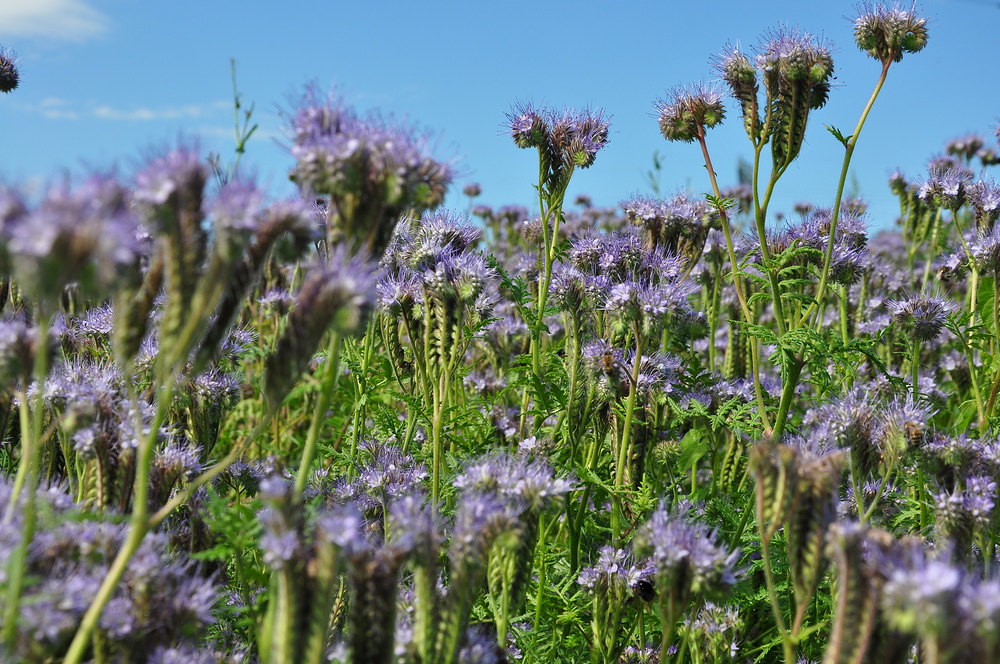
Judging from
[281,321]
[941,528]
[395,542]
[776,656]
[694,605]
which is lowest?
[776,656]

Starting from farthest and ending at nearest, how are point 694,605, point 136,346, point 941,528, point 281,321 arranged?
1. point 281,321
2. point 694,605
3. point 941,528
4. point 136,346

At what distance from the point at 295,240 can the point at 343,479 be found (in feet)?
8.54

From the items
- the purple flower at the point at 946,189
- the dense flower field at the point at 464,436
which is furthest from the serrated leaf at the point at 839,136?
the purple flower at the point at 946,189

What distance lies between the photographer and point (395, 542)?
8.45ft

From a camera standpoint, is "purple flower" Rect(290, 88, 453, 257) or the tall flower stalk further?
the tall flower stalk

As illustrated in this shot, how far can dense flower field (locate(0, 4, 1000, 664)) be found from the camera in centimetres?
228

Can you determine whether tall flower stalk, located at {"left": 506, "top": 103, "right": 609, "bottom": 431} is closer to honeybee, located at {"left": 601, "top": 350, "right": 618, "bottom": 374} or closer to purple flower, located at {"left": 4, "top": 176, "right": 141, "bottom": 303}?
honeybee, located at {"left": 601, "top": 350, "right": 618, "bottom": 374}

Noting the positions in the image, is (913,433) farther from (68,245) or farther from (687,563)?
(68,245)

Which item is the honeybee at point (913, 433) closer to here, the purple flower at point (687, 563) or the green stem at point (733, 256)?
the green stem at point (733, 256)

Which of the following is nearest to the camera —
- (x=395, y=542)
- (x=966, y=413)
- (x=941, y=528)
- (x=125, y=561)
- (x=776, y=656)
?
(x=125, y=561)

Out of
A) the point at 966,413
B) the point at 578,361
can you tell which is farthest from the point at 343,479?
the point at 966,413

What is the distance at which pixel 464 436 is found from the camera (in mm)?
6121

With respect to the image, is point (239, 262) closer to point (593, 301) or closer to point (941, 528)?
point (593, 301)

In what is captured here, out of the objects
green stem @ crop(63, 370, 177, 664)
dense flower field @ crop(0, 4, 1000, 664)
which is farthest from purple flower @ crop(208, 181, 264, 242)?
green stem @ crop(63, 370, 177, 664)
